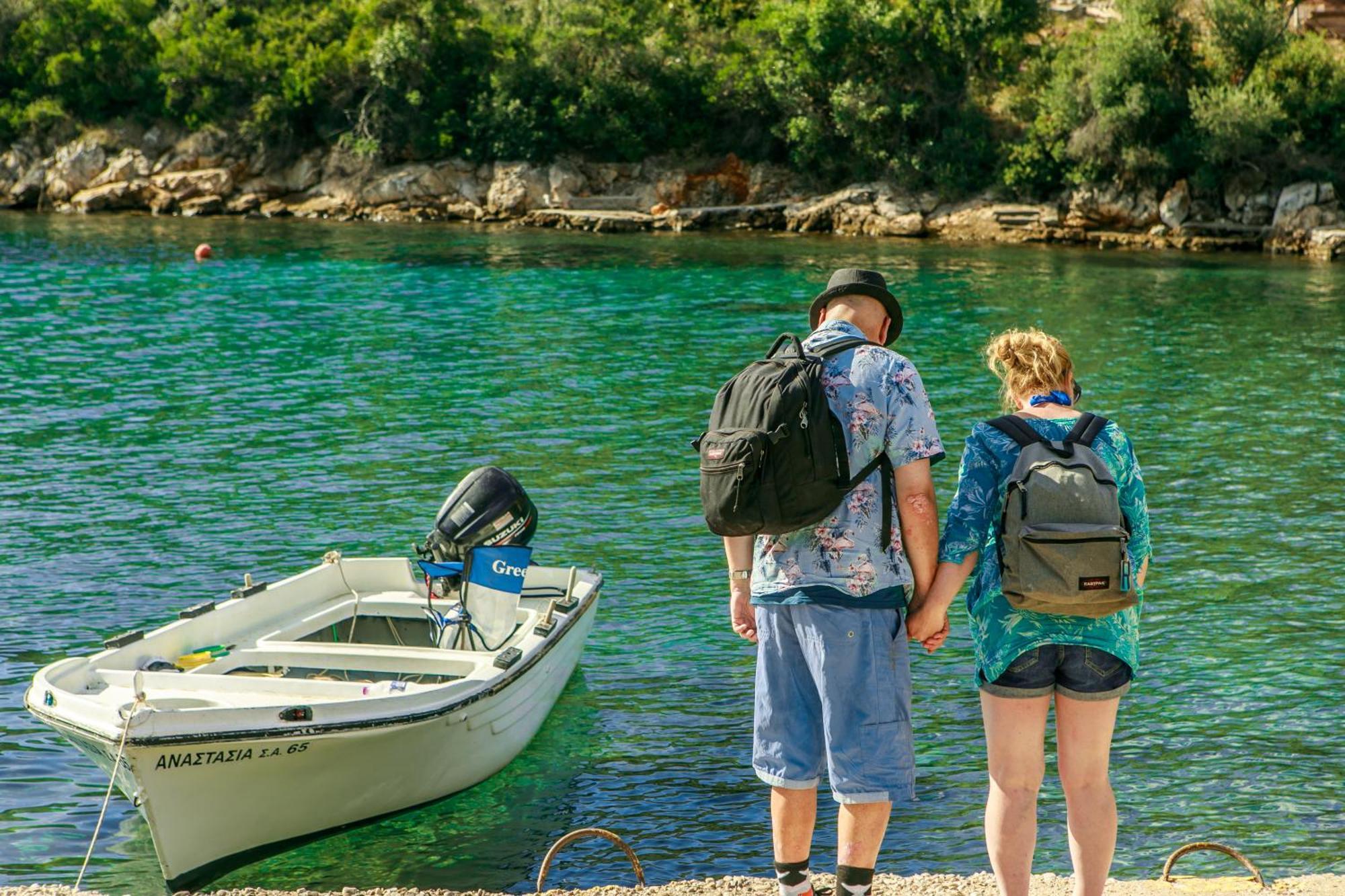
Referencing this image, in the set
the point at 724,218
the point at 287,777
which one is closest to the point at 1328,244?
the point at 724,218

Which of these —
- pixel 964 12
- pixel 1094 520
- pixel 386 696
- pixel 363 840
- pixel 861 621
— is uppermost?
pixel 964 12

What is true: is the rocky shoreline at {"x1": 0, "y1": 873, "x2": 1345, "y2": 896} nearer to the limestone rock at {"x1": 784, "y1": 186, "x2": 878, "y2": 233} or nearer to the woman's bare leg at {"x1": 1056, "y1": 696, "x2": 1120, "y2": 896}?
the woman's bare leg at {"x1": 1056, "y1": 696, "x2": 1120, "y2": 896}

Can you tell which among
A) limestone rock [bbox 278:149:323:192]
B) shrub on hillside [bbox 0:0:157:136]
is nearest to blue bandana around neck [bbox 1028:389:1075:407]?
limestone rock [bbox 278:149:323:192]

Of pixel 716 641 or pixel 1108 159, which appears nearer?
pixel 716 641

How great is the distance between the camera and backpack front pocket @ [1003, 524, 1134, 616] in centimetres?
439

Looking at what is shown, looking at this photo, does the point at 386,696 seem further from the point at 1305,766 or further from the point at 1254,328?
the point at 1254,328

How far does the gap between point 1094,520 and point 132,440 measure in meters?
15.7

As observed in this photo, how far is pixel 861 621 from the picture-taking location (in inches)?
180


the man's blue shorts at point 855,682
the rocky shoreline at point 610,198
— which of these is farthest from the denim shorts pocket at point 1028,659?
the rocky shoreline at point 610,198

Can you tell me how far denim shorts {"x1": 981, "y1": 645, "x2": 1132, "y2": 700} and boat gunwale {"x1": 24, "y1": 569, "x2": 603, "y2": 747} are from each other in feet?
11.9

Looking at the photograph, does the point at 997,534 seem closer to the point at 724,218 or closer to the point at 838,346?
the point at 838,346

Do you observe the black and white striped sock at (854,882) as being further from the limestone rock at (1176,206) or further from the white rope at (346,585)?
the limestone rock at (1176,206)

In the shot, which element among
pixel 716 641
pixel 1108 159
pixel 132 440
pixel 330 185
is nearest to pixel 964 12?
pixel 1108 159

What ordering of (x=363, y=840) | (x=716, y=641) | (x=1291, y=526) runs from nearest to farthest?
(x=363, y=840), (x=716, y=641), (x=1291, y=526)
